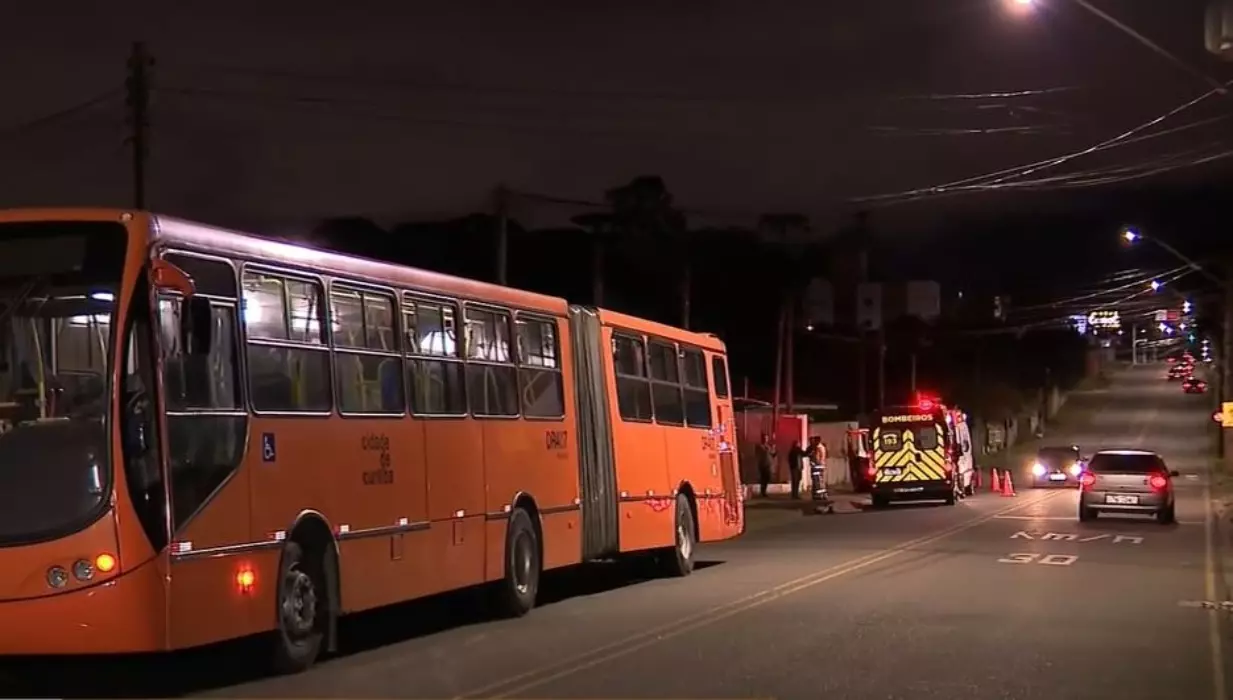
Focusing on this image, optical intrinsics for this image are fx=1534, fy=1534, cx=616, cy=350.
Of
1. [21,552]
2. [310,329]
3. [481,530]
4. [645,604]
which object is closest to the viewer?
[21,552]

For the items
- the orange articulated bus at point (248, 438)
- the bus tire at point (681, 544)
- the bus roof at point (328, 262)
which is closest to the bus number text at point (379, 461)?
the orange articulated bus at point (248, 438)

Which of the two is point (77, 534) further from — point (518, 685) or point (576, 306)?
point (576, 306)

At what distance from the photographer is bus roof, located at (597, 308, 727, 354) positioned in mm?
18594

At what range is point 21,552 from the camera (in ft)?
31.2

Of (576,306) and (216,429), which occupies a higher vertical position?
(576,306)

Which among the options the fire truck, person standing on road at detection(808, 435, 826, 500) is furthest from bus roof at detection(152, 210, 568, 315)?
the fire truck

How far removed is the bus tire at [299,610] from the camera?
36.7 feet

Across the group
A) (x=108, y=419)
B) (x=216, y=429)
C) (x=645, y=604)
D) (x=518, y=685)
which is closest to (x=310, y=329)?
(x=216, y=429)

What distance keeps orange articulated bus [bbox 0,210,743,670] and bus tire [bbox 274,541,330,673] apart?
2 centimetres

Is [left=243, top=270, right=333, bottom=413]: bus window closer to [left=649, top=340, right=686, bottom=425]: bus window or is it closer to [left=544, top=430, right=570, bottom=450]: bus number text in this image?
[left=544, top=430, right=570, bottom=450]: bus number text

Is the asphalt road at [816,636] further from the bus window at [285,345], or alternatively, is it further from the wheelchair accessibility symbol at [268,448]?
the bus window at [285,345]

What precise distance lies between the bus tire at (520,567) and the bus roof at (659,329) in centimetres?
335

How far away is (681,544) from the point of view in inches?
808

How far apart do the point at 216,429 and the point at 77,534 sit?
125 centimetres
